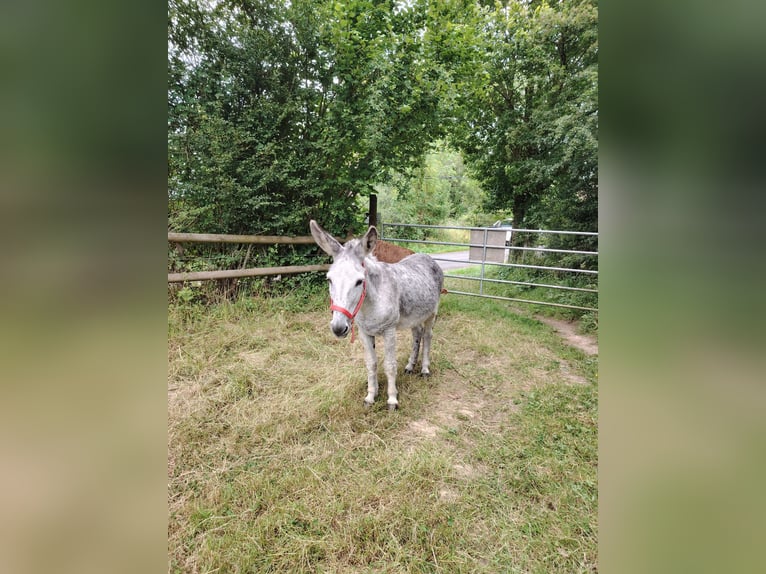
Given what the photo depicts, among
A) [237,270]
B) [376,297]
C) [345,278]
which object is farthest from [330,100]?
[345,278]

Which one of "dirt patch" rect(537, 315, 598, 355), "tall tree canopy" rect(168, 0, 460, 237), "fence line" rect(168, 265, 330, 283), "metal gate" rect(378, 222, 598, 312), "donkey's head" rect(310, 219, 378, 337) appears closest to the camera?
"donkey's head" rect(310, 219, 378, 337)

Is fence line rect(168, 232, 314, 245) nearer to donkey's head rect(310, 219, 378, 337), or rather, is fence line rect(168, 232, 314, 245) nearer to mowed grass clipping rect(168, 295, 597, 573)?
mowed grass clipping rect(168, 295, 597, 573)

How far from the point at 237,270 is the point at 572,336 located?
5416 millimetres

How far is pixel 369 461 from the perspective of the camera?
2180 mm

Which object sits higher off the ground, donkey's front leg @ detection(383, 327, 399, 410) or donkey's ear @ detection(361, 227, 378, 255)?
donkey's ear @ detection(361, 227, 378, 255)

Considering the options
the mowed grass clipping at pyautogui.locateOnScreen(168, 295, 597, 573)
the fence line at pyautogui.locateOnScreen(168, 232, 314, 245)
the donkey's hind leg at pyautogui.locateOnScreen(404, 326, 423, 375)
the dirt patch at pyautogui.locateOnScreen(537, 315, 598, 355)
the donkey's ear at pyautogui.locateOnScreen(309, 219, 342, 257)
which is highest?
the fence line at pyautogui.locateOnScreen(168, 232, 314, 245)

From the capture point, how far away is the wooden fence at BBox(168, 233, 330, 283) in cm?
424

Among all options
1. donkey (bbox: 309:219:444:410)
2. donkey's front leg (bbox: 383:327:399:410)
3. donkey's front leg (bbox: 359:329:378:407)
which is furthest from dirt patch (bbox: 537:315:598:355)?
donkey's front leg (bbox: 359:329:378:407)
